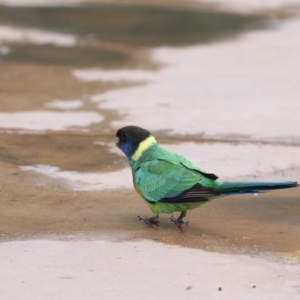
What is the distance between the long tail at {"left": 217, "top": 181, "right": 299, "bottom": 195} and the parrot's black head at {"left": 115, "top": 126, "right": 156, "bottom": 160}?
2.39ft

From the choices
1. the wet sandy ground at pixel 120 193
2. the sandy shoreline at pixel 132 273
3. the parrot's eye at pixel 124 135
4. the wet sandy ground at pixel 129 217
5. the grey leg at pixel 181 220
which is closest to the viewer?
the sandy shoreline at pixel 132 273

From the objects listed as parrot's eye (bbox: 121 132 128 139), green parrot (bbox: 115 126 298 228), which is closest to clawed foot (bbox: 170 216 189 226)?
green parrot (bbox: 115 126 298 228)

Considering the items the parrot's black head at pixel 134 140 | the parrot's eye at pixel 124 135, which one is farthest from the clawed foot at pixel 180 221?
the parrot's eye at pixel 124 135

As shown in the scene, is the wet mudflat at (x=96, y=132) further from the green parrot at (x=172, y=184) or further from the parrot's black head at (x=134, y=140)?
the parrot's black head at (x=134, y=140)

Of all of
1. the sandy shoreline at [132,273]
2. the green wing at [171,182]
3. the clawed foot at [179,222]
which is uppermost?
the green wing at [171,182]

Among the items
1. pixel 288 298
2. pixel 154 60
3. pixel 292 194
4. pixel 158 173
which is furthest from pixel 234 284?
pixel 154 60

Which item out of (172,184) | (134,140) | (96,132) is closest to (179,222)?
(172,184)

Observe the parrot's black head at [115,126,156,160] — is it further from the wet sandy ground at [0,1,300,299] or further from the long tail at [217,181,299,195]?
the long tail at [217,181,299,195]

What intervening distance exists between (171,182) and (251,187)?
55cm

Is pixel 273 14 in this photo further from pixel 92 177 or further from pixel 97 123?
pixel 92 177

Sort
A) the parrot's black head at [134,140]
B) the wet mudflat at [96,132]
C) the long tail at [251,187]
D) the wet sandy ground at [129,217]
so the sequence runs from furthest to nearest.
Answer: the parrot's black head at [134,140] < the wet mudflat at [96,132] < the wet sandy ground at [129,217] < the long tail at [251,187]

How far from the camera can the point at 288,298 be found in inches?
155

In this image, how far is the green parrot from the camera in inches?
194

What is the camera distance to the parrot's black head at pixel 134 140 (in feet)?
17.9
